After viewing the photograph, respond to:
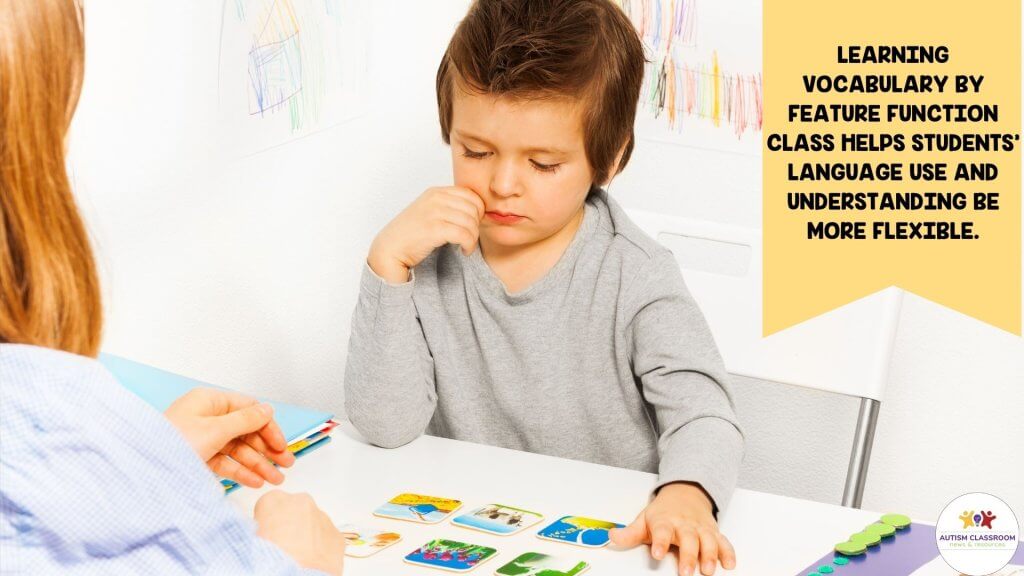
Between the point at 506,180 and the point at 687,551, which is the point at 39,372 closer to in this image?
the point at 687,551

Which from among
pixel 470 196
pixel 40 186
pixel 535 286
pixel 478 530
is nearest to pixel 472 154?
pixel 470 196

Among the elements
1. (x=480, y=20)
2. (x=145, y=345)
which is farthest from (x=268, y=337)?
(x=480, y=20)

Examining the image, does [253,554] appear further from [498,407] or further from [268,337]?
[268,337]

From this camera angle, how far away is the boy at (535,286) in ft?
3.50

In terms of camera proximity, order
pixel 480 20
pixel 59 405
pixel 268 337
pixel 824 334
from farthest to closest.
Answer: pixel 268 337, pixel 824 334, pixel 480 20, pixel 59 405

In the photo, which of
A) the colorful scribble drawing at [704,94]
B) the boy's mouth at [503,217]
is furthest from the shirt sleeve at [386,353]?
the colorful scribble drawing at [704,94]

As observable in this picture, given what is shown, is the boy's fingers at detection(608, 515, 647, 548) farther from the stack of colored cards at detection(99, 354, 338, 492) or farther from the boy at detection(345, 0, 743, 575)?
the stack of colored cards at detection(99, 354, 338, 492)

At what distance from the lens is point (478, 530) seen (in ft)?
2.70

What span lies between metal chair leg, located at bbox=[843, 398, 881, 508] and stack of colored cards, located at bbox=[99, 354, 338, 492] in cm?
62

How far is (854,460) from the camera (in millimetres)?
1326

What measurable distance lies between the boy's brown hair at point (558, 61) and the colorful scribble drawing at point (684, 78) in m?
0.54

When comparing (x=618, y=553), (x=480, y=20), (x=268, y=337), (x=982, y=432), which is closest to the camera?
(x=618, y=553)

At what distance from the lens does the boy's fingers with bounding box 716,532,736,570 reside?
0.78 metres

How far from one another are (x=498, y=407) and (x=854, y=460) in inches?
17.7
